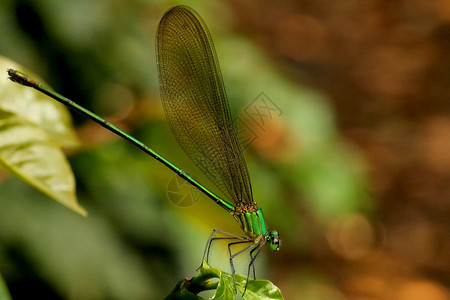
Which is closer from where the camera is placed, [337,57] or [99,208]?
[99,208]

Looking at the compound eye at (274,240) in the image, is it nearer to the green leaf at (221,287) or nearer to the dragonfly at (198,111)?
the dragonfly at (198,111)

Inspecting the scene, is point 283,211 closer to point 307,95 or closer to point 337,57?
point 307,95

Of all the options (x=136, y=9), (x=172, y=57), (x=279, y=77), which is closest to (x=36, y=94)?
(x=172, y=57)

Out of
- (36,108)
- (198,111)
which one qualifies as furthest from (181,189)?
(36,108)

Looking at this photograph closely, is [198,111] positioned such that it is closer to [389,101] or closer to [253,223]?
[253,223]

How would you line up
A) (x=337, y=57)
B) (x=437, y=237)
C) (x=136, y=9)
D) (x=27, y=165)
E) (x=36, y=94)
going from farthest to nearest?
(x=337, y=57), (x=437, y=237), (x=136, y=9), (x=36, y=94), (x=27, y=165)

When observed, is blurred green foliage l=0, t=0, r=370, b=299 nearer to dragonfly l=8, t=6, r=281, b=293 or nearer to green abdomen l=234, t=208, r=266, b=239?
dragonfly l=8, t=6, r=281, b=293

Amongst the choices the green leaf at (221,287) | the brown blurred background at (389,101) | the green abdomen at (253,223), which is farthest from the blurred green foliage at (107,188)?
the brown blurred background at (389,101)

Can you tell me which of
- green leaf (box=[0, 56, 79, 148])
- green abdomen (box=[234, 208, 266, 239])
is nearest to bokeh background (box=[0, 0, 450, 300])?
green abdomen (box=[234, 208, 266, 239])
